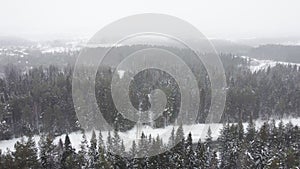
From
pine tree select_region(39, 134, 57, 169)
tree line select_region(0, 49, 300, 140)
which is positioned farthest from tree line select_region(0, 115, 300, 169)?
tree line select_region(0, 49, 300, 140)

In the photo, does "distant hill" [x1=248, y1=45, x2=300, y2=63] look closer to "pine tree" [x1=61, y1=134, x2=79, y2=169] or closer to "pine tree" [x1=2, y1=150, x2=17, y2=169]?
"pine tree" [x1=61, y1=134, x2=79, y2=169]

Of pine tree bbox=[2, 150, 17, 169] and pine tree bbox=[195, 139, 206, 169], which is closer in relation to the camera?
pine tree bbox=[2, 150, 17, 169]

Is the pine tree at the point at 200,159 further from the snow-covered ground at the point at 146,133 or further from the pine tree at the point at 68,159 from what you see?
the pine tree at the point at 68,159

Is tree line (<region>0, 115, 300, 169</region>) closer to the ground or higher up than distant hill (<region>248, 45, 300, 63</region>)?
closer to the ground

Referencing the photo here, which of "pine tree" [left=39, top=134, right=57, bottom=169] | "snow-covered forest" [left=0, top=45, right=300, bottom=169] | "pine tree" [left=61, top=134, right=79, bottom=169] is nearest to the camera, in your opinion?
"pine tree" [left=61, top=134, right=79, bottom=169]

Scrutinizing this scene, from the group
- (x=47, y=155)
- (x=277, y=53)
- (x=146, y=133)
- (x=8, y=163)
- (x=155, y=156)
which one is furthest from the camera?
(x=277, y=53)

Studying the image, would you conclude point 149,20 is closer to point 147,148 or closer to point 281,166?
point 147,148

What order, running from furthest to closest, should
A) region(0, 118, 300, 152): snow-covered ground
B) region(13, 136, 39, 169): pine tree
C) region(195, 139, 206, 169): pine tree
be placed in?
region(0, 118, 300, 152): snow-covered ground < region(195, 139, 206, 169): pine tree < region(13, 136, 39, 169): pine tree

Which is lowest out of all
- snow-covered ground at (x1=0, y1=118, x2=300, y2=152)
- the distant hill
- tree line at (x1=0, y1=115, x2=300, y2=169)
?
snow-covered ground at (x1=0, y1=118, x2=300, y2=152)

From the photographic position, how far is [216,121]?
213 ft

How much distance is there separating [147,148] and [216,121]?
104 ft

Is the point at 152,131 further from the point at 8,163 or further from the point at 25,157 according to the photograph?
the point at 8,163

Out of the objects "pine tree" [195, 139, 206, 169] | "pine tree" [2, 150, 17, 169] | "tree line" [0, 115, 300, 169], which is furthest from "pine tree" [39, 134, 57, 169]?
"pine tree" [195, 139, 206, 169]

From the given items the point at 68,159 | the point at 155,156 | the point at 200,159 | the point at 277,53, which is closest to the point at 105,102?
the point at 155,156
